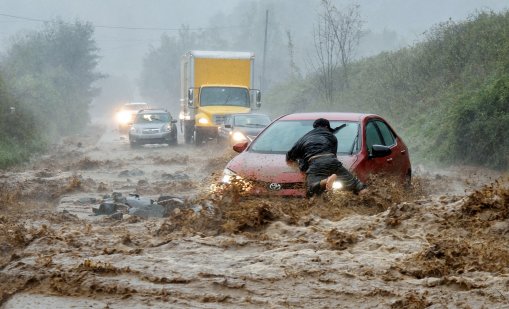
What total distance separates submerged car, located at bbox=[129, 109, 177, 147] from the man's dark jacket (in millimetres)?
23872

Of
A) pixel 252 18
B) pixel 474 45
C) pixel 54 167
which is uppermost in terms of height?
pixel 252 18

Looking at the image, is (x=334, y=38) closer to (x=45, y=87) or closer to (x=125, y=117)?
(x=125, y=117)

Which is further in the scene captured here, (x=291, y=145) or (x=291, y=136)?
(x=291, y=136)

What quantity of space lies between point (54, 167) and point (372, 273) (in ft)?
59.1

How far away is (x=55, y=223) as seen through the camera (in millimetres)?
11594

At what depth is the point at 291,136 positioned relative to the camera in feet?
37.8

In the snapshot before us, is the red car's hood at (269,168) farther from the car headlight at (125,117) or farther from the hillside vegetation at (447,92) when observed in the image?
the car headlight at (125,117)

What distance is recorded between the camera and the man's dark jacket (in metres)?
10.1

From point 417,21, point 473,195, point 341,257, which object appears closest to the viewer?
point 341,257

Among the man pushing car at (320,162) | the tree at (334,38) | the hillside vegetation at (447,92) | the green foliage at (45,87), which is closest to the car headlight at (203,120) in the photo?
the green foliage at (45,87)

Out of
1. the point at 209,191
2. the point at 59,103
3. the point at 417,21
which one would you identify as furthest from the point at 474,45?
the point at 417,21

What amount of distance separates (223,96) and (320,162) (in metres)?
22.2

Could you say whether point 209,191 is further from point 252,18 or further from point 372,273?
point 252,18

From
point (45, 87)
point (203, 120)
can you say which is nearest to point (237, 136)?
point (203, 120)
